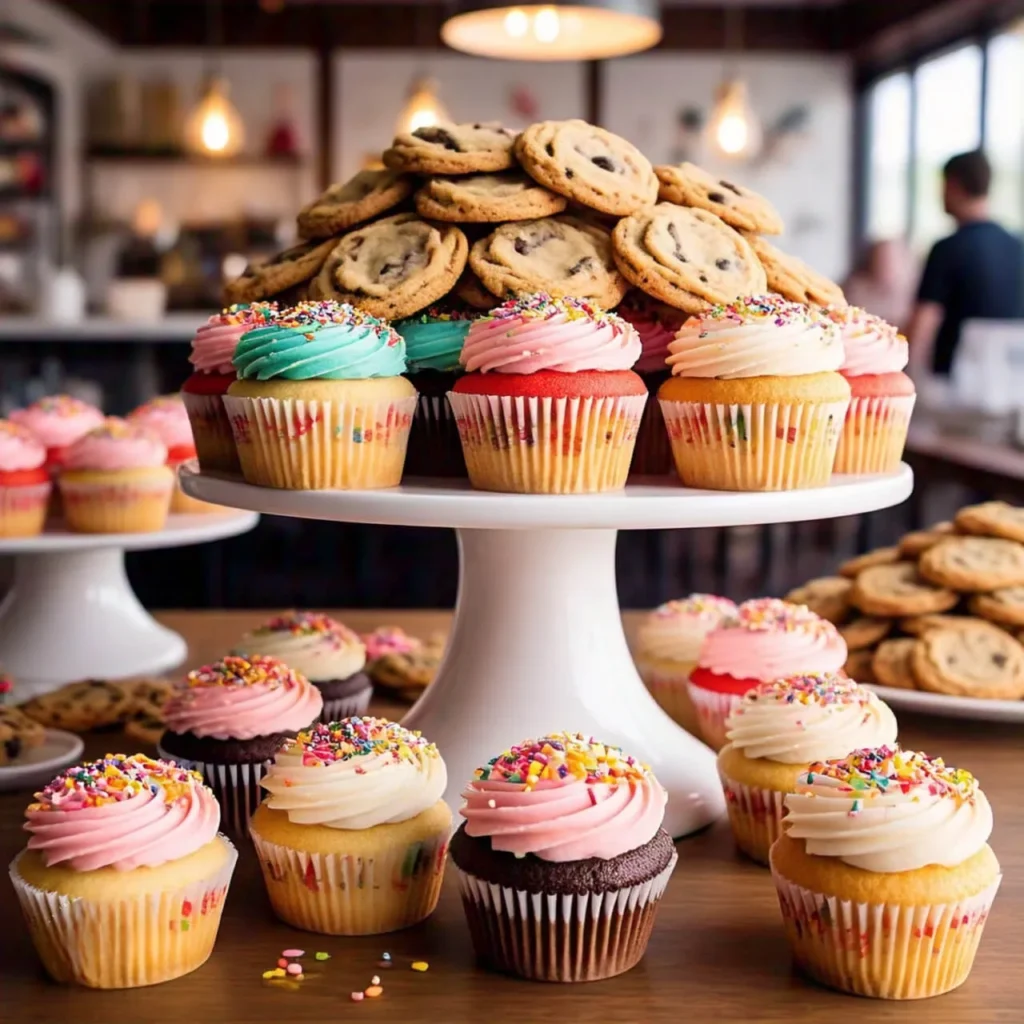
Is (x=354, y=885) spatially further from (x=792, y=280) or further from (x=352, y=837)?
(x=792, y=280)

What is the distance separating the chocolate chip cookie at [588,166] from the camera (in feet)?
5.19

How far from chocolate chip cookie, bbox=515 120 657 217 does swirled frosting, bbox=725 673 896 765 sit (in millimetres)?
568

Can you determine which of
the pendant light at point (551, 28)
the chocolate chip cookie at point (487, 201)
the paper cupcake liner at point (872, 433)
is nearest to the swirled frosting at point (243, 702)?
the chocolate chip cookie at point (487, 201)

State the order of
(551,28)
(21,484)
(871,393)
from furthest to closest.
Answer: (551,28) < (21,484) < (871,393)

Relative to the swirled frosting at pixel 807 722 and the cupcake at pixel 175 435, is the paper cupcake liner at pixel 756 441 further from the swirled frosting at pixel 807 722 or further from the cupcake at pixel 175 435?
the cupcake at pixel 175 435

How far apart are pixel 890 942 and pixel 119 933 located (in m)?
0.65

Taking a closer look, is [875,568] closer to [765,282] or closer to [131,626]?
[765,282]

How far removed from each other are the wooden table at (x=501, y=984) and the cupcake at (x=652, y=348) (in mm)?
525

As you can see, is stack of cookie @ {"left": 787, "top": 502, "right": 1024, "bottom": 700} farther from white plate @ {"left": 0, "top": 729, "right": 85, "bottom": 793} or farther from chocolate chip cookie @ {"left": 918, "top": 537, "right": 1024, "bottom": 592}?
white plate @ {"left": 0, "top": 729, "right": 85, "bottom": 793}

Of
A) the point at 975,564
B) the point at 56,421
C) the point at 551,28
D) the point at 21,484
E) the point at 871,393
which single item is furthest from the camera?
the point at 551,28

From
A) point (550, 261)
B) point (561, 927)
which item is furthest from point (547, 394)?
point (561, 927)

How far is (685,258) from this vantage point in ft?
5.10

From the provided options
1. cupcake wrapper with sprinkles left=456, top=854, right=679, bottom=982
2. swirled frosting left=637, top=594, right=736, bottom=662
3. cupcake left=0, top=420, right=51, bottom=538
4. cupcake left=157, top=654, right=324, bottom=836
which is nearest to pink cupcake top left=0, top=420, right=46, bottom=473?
cupcake left=0, top=420, right=51, bottom=538

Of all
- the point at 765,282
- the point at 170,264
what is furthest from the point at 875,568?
the point at 170,264
